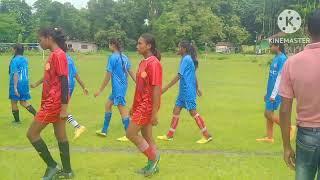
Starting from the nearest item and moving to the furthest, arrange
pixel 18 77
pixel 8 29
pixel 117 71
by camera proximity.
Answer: pixel 117 71 < pixel 18 77 < pixel 8 29

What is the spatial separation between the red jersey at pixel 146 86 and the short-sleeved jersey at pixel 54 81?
0.99 meters

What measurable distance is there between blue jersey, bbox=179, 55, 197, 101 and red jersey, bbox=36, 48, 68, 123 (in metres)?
3.15

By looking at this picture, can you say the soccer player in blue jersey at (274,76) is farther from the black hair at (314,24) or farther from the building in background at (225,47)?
the building in background at (225,47)

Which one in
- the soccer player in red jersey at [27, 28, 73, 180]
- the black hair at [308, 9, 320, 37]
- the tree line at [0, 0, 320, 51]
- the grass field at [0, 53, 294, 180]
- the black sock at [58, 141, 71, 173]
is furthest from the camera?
the tree line at [0, 0, 320, 51]

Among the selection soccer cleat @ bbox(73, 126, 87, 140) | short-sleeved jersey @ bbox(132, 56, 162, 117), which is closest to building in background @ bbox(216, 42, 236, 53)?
soccer cleat @ bbox(73, 126, 87, 140)

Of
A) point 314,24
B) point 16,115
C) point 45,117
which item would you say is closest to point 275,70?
point 45,117

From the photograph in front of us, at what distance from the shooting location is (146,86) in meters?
6.82

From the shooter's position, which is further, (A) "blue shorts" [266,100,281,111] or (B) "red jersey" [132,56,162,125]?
(A) "blue shorts" [266,100,281,111]

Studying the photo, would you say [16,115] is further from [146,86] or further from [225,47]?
[225,47]

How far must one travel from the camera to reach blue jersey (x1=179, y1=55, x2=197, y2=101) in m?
9.21

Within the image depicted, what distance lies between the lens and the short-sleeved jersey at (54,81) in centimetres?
643

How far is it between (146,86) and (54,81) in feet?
3.82

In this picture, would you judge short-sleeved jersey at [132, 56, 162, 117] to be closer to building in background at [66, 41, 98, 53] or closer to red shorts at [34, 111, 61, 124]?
red shorts at [34, 111, 61, 124]

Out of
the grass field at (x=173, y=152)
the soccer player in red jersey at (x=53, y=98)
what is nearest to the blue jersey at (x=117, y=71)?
the grass field at (x=173, y=152)
